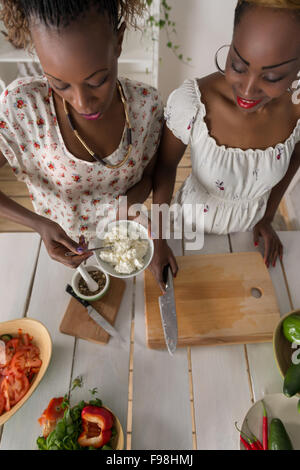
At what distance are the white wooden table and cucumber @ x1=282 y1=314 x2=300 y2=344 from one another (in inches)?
4.7

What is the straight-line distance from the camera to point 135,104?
90cm

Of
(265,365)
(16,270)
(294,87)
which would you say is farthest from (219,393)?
(294,87)

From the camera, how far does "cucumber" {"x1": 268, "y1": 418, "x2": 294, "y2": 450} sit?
68 cm

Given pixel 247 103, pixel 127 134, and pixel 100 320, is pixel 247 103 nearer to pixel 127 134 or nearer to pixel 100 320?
pixel 127 134

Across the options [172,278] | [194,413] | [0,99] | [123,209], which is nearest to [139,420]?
[194,413]

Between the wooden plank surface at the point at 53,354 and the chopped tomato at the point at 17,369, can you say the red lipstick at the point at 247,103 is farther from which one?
the chopped tomato at the point at 17,369

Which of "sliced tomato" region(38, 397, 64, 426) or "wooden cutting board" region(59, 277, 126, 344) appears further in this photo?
"wooden cutting board" region(59, 277, 126, 344)

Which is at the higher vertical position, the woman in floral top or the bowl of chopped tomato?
the woman in floral top

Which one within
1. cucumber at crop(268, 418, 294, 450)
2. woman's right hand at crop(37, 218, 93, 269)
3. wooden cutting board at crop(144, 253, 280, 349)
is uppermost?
woman's right hand at crop(37, 218, 93, 269)

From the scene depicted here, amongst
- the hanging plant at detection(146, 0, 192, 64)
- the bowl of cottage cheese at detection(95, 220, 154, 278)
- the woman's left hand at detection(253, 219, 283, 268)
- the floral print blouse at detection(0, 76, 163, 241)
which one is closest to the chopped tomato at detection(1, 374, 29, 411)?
the bowl of cottage cheese at detection(95, 220, 154, 278)

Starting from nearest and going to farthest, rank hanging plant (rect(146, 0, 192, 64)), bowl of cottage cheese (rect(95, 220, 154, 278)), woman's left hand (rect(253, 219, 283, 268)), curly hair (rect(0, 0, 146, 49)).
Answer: curly hair (rect(0, 0, 146, 49)) → bowl of cottage cheese (rect(95, 220, 154, 278)) → woman's left hand (rect(253, 219, 283, 268)) → hanging plant (rect(146, 0, 192, 64))

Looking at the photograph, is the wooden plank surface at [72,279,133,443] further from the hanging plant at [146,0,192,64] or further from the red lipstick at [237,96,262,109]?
the hanging plant at [146,0,192,64]

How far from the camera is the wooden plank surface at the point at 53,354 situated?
77cm
